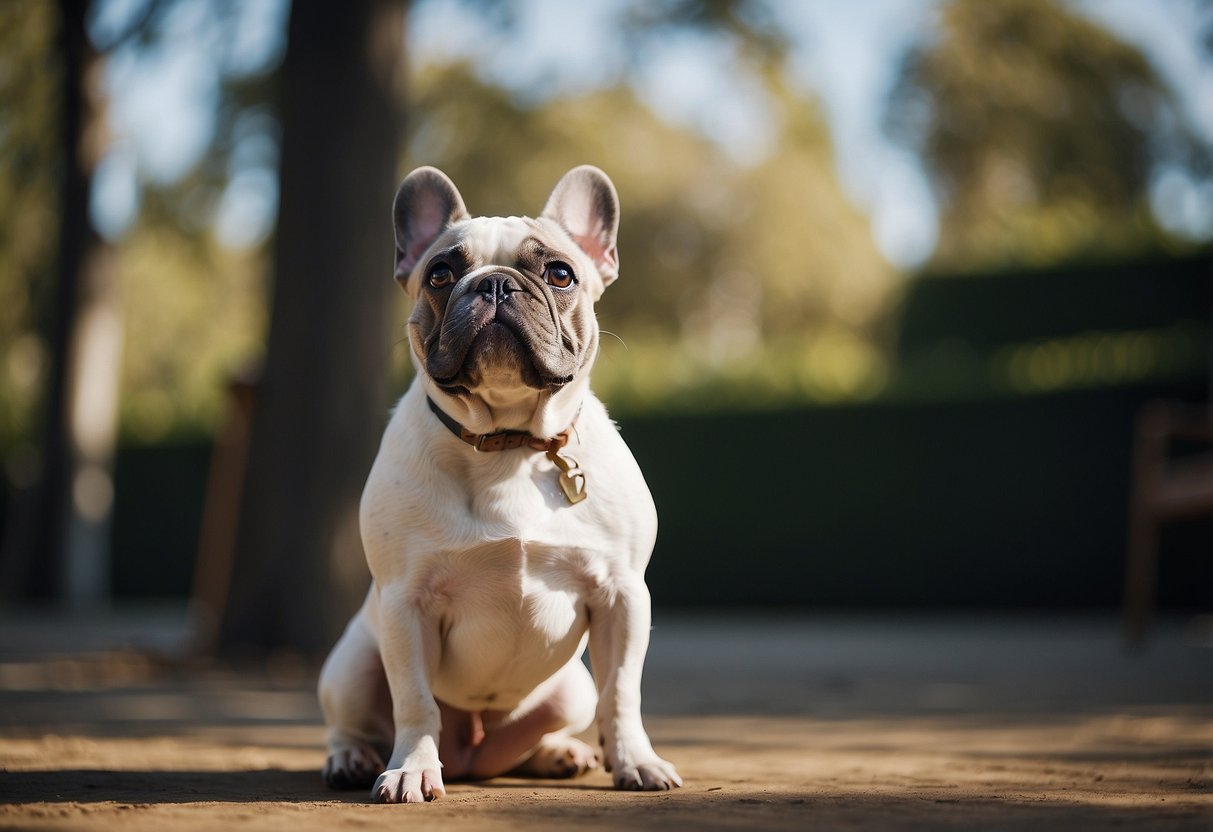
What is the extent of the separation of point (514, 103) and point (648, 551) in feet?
50.9

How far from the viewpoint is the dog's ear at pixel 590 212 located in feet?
10.9

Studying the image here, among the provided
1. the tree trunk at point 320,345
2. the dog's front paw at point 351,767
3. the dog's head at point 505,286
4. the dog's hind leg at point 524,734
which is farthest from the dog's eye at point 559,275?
the tree trunk at point 320,345

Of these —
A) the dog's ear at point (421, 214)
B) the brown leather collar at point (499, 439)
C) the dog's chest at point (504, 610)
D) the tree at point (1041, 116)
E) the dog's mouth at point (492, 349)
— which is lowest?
the dog's chest at point (504, 610)

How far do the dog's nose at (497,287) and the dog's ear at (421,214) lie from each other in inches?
16.8

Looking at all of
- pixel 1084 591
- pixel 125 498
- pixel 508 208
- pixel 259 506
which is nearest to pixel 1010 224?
pixel 508 208

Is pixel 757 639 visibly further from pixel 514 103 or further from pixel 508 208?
pixel 508 208

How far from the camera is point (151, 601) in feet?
51.0

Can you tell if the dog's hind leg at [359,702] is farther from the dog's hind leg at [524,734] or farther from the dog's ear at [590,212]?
the dog's ear at [590,212]

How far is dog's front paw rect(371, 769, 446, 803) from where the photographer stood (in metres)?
→ 2.69

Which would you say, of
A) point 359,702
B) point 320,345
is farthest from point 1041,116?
point 359,702

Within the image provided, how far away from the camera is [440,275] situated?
120 inches

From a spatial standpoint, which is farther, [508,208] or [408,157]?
[508,208]

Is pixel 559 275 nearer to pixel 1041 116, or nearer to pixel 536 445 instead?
pixel 536 445

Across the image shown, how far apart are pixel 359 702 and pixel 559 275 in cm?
121
